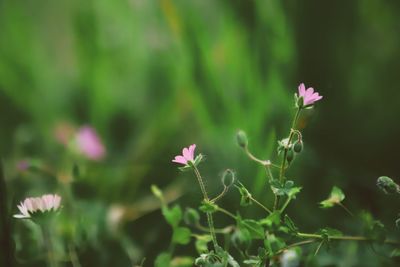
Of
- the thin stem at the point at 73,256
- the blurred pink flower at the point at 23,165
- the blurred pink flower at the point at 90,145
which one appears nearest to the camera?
the thin stem at the point at 73,256

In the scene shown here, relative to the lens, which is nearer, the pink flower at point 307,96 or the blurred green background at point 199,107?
the pink flower at point 307,96

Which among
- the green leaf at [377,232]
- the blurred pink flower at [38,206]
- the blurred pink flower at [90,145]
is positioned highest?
the blurred pink flower at [90,145]

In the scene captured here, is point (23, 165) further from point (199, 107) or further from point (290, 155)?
point (290, 155)

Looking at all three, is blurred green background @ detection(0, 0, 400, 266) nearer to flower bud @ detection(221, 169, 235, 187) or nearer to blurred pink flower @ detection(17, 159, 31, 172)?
blurred pink flower @ detection(17, 159, 31, 172)

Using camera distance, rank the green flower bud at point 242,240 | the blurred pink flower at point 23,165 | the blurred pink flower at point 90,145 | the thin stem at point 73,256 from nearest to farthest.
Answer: the green flower bud at point 242,240 < the thin stem at point 73,256 < the blurred pink flower at point 23,165 < the blurred pink flower at point 90,145

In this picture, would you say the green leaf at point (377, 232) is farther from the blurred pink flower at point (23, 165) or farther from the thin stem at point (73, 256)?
the blurred pink flower at point (23, 165)

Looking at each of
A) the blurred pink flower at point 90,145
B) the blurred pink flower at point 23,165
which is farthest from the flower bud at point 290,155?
the blurred pink flower at point 90,145
